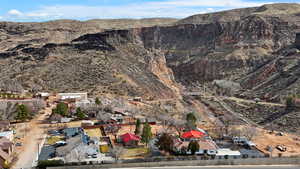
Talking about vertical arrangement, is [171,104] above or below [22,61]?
below

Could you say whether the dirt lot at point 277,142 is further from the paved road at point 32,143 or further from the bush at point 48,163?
the paved road at point 32,143

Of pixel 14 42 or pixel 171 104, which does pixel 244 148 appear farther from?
pixel 14 42

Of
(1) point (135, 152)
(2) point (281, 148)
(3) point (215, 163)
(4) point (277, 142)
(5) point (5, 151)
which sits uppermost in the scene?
(3) point (215, 163)

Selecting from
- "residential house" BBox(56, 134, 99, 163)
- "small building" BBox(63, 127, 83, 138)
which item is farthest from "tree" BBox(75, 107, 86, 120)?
"residential house" BBox(56, 134, 99, 163)

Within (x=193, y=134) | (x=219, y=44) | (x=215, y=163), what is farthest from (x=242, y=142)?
(x=219, y=44)

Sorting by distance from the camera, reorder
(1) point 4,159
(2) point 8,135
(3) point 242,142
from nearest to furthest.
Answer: (1) point 4,159 → (2) point 8,135 → (3) point 242,142

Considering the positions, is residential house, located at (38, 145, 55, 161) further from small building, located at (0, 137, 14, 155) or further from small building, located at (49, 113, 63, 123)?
small building, located at (49, 113, 63, 123)

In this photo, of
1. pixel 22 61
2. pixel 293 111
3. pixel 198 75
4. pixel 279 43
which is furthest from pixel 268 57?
pixel 22 61

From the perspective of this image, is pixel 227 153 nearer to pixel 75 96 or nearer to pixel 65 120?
pixel 65 120

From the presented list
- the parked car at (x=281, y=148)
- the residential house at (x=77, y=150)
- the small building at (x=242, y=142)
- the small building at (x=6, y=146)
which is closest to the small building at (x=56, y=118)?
the small building at (x=6, y=146)
